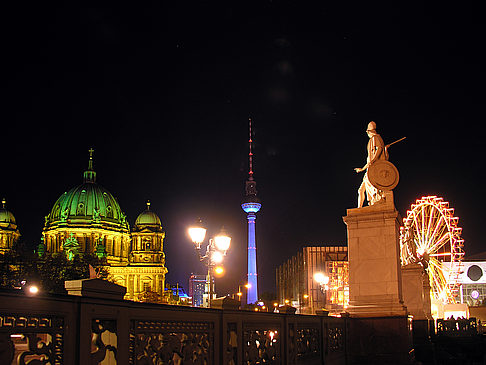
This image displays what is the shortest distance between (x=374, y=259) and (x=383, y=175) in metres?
2.72

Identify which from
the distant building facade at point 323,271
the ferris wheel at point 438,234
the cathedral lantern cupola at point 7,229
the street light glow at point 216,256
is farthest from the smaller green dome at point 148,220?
the street light glow at point 216,256

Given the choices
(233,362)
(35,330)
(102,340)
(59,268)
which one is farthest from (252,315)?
(59,268)

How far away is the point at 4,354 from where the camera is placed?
404cm

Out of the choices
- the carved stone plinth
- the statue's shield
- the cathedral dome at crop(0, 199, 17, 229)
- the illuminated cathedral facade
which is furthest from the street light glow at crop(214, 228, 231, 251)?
the cathedral dome at crop(0, 199, 17, 229)

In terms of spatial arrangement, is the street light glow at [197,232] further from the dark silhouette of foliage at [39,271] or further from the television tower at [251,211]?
the television tower at [251,211]

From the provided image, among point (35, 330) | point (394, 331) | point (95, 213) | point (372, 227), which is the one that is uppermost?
point (95, 213)

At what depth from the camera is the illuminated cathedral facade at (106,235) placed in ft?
444

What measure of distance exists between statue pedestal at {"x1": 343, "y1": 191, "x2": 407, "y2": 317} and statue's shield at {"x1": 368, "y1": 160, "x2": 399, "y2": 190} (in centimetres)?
46

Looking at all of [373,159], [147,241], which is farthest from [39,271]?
[147,241]

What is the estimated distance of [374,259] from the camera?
16391 mm

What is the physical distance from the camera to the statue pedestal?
16.0 meters

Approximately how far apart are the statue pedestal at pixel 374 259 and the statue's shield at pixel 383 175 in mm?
461

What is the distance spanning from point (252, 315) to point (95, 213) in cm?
14272

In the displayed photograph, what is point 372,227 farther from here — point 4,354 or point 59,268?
point 59,268
